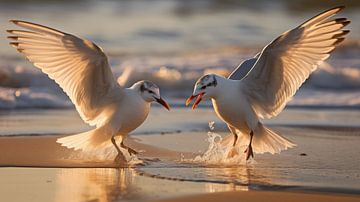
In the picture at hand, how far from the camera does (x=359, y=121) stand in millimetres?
10094

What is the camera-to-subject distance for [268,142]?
8102 millimetres

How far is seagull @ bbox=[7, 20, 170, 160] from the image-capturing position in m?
7.73

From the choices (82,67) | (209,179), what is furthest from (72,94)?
(209,179)

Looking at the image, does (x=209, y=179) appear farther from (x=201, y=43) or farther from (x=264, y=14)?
(x=264, y=14)

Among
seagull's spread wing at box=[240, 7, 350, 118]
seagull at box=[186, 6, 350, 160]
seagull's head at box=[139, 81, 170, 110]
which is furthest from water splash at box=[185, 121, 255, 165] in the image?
seagull's head at box=[139, 81, 170, 110]

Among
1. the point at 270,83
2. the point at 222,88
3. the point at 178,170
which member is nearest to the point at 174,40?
the point at 270,83

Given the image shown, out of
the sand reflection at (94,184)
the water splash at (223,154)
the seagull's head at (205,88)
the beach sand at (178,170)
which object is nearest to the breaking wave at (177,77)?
the beach sand at (178,170)

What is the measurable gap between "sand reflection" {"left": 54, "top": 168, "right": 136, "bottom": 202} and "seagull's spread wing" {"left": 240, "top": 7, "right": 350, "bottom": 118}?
1579 mm

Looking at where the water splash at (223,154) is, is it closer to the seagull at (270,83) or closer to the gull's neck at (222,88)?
the seagull at (270,83)

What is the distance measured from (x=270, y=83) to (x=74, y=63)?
5.81 ft

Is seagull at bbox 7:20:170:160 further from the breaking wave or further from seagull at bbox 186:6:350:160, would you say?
the breaking wave

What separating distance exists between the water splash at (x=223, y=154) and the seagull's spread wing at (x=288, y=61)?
42 cm

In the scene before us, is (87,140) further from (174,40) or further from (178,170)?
(174,40)

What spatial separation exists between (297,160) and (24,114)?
374cm
